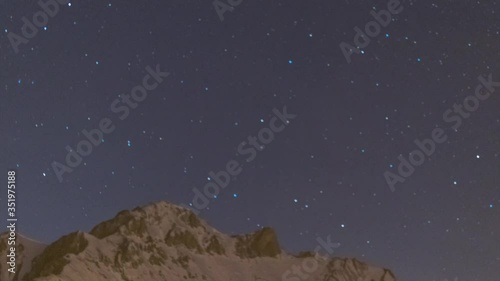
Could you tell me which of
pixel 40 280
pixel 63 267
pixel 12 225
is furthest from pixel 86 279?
pixel 12 225

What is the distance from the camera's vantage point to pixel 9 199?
56875mm

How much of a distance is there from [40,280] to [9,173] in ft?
334

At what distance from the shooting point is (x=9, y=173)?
183 ft

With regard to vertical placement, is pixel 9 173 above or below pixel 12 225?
above

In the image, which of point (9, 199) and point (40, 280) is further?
point (40, 280)

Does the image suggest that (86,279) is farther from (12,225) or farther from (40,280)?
(12,225)

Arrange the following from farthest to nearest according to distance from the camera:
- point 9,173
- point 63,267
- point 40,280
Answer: point 63,267 < point 40,280 < point 9,173

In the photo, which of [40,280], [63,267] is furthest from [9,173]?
[63,267]

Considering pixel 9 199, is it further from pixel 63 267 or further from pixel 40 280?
pixel 63 267

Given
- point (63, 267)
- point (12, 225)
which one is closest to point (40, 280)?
point (63, 267)

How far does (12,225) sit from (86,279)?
466 feet

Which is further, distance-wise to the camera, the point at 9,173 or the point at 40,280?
the point at 40,280

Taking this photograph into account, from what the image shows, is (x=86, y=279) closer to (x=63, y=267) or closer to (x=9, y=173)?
(x=63, y=267)

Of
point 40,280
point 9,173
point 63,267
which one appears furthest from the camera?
point 63,267
